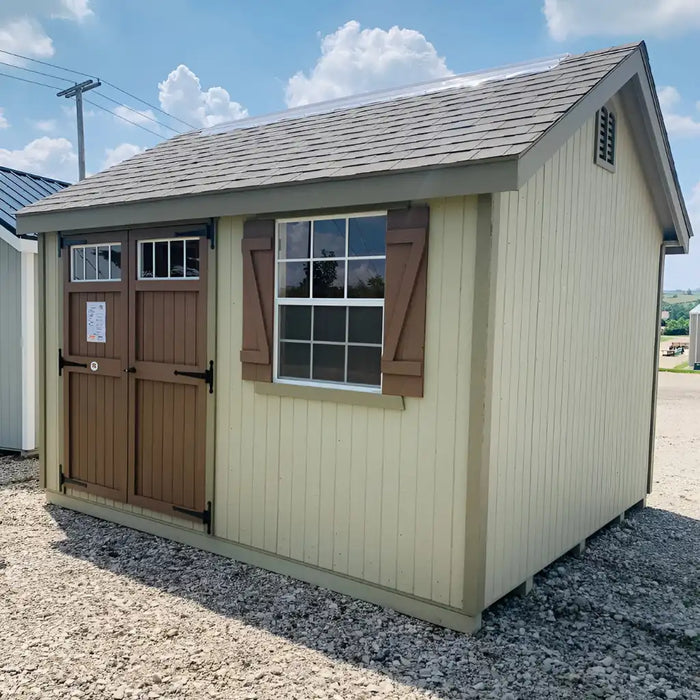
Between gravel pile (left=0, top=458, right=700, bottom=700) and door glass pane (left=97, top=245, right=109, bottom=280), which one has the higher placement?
door glass pane (left=97, top=245, right=109, bottom=280)

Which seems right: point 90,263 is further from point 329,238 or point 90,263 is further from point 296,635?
point 296,635

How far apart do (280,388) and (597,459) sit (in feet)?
9.01

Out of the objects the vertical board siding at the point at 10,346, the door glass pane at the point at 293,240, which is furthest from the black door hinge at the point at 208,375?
the vertical board siding at the point at 10,346

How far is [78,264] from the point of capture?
540 cm

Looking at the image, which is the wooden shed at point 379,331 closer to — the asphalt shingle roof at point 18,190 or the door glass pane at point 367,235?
the door glass pane at point 367,235

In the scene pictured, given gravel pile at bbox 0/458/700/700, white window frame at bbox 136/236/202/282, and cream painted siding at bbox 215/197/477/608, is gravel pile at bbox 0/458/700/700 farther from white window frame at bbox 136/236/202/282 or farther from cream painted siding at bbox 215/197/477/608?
white window frame at bbox 136/236/202/282

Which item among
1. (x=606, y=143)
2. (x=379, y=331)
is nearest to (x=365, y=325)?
(x=379, y=331)

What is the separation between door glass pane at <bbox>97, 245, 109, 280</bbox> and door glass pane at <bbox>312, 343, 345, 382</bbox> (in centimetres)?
229

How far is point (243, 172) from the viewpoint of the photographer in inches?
174

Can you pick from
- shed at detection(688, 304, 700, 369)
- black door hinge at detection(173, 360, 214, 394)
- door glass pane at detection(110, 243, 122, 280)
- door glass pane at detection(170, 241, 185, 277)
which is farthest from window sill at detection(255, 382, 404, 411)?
shed at detection(688, 304, 700, 369)

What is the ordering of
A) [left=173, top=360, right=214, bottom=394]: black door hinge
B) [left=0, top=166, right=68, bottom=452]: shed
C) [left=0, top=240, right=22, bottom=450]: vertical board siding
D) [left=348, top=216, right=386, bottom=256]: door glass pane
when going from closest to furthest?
[left=348, top=216, right=386, bottom=256]: door glass pane, [left=173, top=360, right=214, bottom=394]: black door hinge, [left=0, top=166, right=68, bottom=452]: shed, [left=0, top=240, right=22, bottom=450]: vertical board siding

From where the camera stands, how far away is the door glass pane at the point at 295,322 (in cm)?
404

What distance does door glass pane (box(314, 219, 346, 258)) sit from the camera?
385 cm

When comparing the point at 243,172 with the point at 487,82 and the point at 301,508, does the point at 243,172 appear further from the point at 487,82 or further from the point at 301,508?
the point at 301,508
